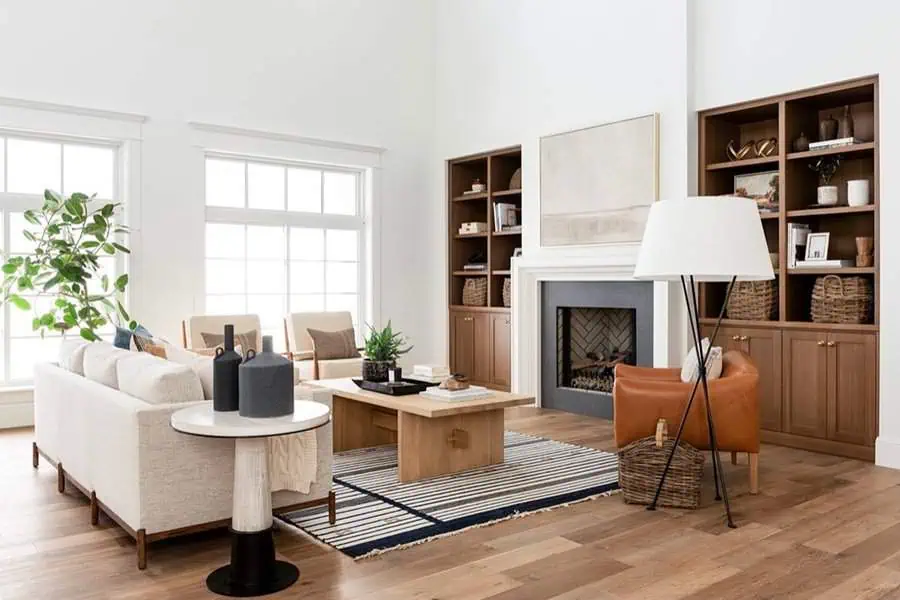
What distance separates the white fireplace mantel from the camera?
5910 millimetres

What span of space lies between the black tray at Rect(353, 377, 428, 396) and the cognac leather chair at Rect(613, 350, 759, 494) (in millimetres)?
1286

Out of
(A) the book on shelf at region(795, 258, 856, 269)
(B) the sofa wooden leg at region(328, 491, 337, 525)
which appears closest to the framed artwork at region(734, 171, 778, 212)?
(A) the book on shelf at region(795, 258, 856, 269)

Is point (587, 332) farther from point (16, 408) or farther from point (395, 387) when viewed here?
point (16, 408)

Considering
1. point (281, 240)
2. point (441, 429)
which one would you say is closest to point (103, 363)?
point (441, 429)

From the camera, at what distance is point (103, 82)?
6227 millimetres

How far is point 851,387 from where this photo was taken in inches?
195

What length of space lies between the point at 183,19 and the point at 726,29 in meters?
4.39

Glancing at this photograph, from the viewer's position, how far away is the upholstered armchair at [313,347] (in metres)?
6.45

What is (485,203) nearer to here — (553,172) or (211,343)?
(553,172)

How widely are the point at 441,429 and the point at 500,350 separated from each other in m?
3.13

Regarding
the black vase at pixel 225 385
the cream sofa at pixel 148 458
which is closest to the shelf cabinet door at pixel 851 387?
the cream sofa at pixel 148 458

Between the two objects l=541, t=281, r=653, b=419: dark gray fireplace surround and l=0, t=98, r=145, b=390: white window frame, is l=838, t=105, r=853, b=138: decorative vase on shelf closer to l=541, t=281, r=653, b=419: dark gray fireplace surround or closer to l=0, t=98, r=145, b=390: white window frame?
l=541, t=281, r=653, b=419: dark gray fireplace surround

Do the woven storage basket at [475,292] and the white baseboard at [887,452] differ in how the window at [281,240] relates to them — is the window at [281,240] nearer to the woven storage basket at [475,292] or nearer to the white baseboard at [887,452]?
the woven storage basket at [475,292]

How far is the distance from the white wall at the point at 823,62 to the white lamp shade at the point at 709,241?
1651 mm
